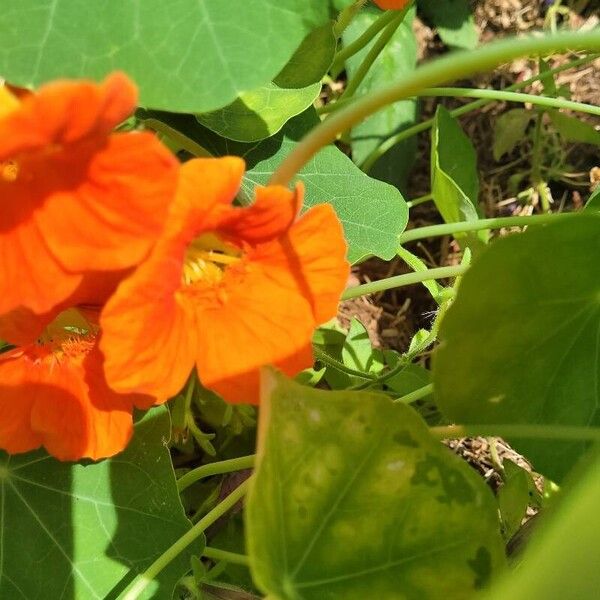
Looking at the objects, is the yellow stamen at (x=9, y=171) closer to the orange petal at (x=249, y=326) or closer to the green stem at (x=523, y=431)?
the orange petal at (x=249, y=326)

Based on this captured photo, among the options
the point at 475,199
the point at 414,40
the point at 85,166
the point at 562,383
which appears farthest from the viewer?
the point at 414,40

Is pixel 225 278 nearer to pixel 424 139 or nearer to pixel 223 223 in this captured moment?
pixel 223 223

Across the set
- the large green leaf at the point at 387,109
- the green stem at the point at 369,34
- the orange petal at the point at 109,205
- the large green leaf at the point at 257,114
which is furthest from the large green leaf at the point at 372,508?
the large green leaf at the point at 387,109

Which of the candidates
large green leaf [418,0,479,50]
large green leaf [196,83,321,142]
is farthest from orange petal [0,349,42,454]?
large green leaf [418,0,479,50]

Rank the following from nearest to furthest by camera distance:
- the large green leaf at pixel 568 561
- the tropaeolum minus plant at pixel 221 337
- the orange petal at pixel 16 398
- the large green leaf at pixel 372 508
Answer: the large green leaf at pixel 568 561, the tropaeolum minus plant at pixel 221 337, the large green leaf at pixel 372 508, the orange petal at pixel 16 398

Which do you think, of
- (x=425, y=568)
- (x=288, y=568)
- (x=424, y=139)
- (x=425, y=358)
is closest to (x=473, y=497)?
(x=425, y=568)
